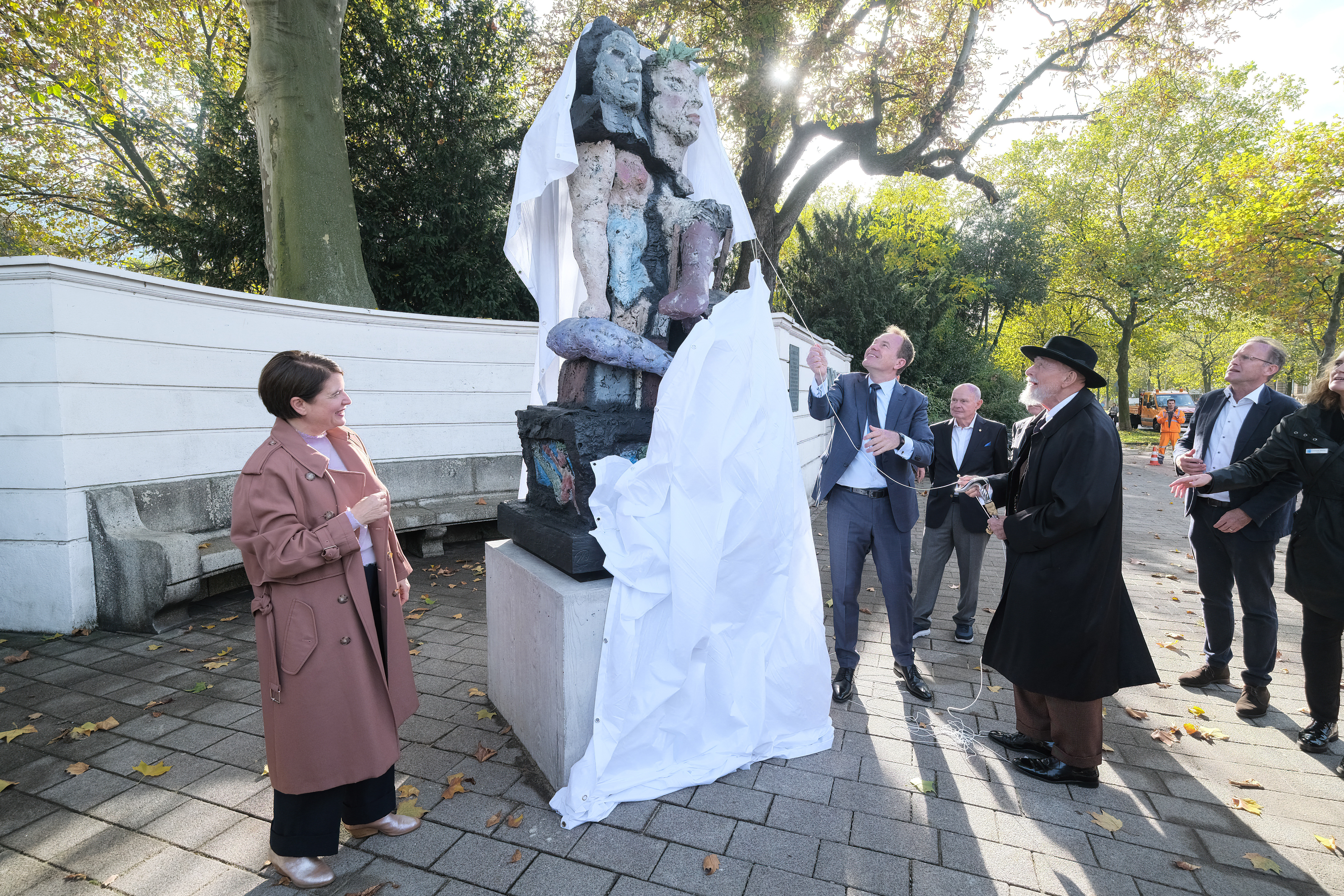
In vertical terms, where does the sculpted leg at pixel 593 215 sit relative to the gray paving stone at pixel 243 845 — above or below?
above

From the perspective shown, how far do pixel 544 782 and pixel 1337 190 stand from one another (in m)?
19.1

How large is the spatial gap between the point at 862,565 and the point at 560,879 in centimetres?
216

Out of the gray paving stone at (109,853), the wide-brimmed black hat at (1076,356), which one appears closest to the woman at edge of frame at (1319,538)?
the wide-brimmed black hat at (1076,356)

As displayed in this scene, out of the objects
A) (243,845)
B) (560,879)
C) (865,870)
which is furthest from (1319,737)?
(243,845)

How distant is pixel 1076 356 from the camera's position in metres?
2.78

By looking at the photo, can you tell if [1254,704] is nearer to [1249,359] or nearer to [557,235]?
[1249,359]

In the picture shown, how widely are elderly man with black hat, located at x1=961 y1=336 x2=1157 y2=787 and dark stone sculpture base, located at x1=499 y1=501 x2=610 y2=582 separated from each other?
1.85 m

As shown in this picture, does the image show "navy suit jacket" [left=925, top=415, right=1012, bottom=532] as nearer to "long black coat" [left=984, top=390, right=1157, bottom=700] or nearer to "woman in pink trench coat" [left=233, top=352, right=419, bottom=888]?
"long black coat" [left=984, top=390, right=1157, bottom=700]

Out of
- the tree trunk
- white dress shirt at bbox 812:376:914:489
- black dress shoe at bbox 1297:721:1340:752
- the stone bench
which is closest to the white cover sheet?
white dress shirt at bbox 812:376:914:489

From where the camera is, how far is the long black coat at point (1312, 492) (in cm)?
302

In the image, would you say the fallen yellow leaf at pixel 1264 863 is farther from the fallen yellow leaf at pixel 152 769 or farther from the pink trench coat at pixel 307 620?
the fallen yellow leaf at pixel 152 769

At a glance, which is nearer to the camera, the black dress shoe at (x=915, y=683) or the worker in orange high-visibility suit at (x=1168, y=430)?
the black dress shoe at (x=915, y=683)

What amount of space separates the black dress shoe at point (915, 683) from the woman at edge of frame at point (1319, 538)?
1.70 m

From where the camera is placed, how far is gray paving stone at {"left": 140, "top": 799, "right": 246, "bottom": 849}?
7.89 feet
